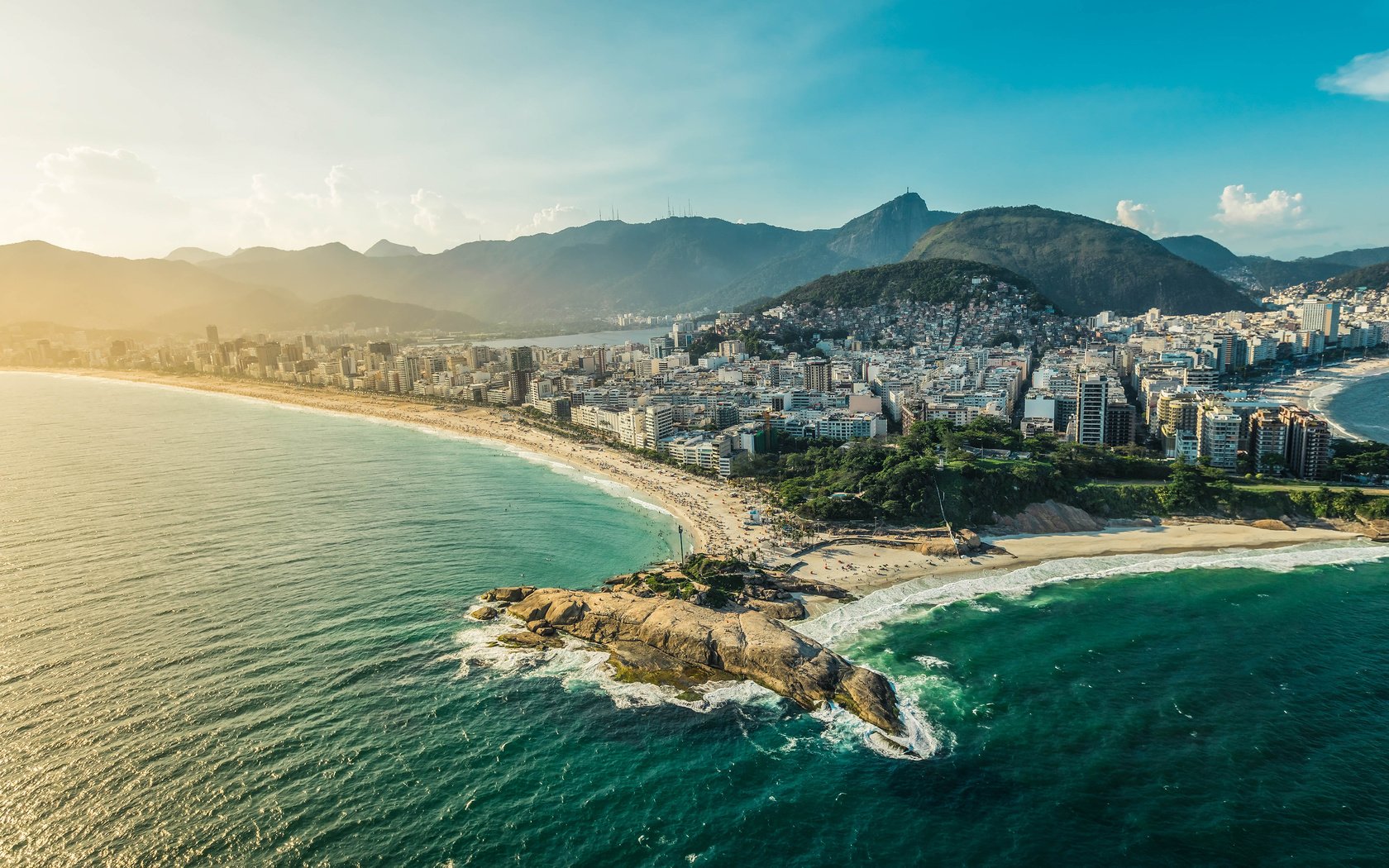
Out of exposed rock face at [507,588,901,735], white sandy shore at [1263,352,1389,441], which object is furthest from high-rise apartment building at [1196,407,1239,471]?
exposed rock face at [507,588,901,735]

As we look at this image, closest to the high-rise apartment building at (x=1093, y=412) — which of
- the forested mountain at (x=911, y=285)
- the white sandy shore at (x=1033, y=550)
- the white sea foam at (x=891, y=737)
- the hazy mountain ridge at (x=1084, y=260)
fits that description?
the white sandy shore at (x=1033, y=550)

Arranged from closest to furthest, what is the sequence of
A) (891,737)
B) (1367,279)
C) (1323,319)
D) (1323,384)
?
(891,737) → (1323,384) → (1323,319) → (1367,279)

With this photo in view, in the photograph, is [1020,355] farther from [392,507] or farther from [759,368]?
[392,507]

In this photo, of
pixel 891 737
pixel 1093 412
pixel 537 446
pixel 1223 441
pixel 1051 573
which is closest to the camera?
pixel 891 737

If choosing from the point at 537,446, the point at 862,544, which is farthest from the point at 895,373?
the point at 862,544

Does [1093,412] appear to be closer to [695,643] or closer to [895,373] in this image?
[895,373]

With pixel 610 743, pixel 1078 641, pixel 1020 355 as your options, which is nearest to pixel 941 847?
pixel 610 743

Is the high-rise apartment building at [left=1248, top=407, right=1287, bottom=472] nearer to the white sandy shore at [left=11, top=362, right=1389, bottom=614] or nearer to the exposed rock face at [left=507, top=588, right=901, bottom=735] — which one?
the white sandy shore at [left=11, top=362, right=1389, bottom=614]
